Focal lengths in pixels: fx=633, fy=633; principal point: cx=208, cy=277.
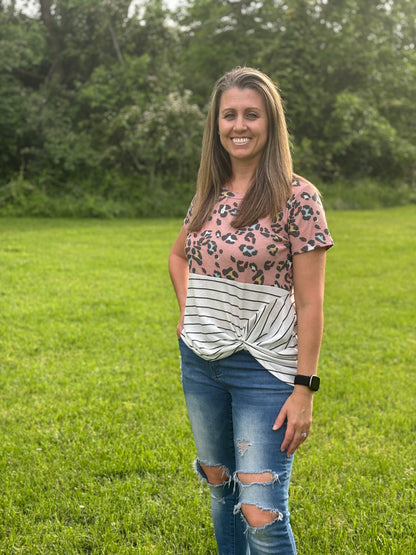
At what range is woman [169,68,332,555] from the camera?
1930 millimetres

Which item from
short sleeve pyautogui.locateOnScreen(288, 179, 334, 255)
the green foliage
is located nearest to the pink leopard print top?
short sleeve pyautogui.locateOnScreen(288, 179, 334, 255)

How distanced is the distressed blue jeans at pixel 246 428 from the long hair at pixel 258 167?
461mm

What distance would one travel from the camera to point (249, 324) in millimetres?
2018

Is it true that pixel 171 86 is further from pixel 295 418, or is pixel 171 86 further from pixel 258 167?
pixel 295 418

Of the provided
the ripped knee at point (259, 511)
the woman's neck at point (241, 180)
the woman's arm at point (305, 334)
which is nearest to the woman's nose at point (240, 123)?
the woman's neck at point (241, 180)

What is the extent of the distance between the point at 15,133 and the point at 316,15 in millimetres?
10499

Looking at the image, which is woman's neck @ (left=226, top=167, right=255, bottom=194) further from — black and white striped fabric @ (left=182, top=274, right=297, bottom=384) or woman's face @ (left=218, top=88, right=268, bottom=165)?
black and white striped fabric @ (left=182, top=274, right=297, bottom=384)

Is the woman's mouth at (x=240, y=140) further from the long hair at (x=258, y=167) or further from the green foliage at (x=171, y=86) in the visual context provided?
the green foliage at (x=171, y=86)

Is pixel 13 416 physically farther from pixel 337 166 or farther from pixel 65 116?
pixel 337 166

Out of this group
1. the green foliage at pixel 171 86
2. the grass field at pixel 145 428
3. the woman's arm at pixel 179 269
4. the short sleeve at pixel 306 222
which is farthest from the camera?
the green foliage at pixel 171 86

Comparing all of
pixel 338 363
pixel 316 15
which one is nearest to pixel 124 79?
pixel 316 15

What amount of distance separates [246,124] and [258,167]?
0.14 m

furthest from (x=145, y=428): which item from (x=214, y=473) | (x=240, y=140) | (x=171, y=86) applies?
(x=171, y=86)

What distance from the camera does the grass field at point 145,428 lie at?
297 cm
